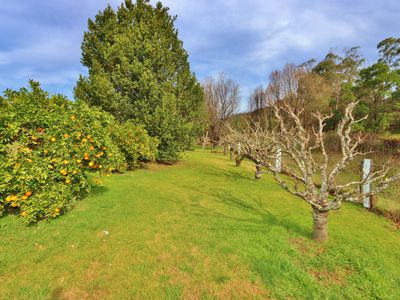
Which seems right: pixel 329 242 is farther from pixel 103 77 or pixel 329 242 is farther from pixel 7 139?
pixel 103 77

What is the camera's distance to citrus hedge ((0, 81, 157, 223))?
3.71 metres

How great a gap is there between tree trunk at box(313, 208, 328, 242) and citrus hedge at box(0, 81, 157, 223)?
4854 millimetres

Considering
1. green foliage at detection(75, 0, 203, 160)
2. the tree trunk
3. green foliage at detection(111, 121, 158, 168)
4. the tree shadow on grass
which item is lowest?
the tree shadow on grass

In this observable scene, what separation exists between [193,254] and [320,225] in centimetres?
247

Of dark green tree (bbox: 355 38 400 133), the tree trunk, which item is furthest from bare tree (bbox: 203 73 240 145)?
the tree trunk

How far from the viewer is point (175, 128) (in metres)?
11.2

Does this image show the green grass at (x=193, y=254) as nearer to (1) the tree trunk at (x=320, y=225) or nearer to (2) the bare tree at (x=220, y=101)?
(1) the tree trunk at (x=320, y=225)

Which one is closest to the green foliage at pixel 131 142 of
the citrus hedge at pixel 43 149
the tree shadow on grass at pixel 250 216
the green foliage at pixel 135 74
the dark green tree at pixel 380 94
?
the green foliage at pixel 135 74

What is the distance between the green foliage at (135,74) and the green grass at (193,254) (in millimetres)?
6052

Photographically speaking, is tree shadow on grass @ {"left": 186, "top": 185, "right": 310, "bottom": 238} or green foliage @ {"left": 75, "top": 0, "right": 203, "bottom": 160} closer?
tree shadow on grass @ {"left": 186, "top": 185, "right": 310, "bottom": 238}

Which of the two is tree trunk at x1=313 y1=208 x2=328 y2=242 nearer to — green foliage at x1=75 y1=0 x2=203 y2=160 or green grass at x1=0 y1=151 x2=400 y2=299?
green grass at x1=0 y1=151 x2=400 y2=299

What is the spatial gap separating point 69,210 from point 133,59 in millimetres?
8762

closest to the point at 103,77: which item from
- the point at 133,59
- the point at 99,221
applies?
the point at 133,59

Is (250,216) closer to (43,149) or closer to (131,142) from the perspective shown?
(43,149)
